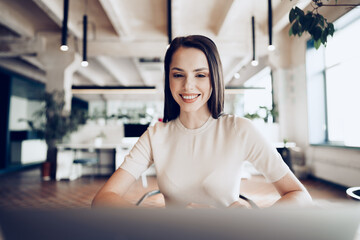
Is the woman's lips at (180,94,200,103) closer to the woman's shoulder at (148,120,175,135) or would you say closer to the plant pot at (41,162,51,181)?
the woman's shoulder at (148,120,175,135)

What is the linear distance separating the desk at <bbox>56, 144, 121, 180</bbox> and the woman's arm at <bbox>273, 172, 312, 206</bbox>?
4403 millimetres

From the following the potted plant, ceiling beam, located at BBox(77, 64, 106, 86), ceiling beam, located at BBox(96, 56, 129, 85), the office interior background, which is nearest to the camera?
the office interior background

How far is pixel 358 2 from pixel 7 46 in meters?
7.24

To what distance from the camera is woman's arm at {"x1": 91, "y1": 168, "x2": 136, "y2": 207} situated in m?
0.74

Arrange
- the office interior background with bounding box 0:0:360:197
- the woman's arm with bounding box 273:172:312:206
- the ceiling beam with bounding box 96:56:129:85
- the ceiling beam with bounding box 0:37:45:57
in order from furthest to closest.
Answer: the ceiling beam with bounding box 96:56:129:85, the ceiling beam with bounding box 0:37:45:57, the office interior background with bounding box 0:0:360:197, the woman's arm with bounding box 273:172:312:206

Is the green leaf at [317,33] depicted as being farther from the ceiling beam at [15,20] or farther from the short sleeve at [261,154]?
the ceiling beam at [15,20]

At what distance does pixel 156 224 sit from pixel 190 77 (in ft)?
2.23

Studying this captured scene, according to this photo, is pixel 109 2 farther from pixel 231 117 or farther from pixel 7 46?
pixel 231 117

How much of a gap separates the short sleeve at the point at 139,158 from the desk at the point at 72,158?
13.4 ft

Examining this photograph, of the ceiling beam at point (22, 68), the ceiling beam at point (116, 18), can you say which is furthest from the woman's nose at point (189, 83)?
the ceiling beam at point (22, 68)

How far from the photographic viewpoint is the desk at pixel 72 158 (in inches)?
203

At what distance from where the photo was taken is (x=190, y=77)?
854 mm

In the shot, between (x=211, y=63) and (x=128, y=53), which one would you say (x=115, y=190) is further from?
(x=128, y=53)

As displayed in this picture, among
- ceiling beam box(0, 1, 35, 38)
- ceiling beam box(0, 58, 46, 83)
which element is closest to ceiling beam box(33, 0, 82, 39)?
ceiling beam box(0, 1, 35, 38)
